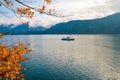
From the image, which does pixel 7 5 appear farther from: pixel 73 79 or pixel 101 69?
pixel 101 69

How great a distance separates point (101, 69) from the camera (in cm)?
6981

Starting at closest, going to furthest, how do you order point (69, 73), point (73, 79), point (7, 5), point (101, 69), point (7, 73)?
point (7, 73) < point (7, 5) < point (73, 79) < point (69, 73) < point (101, 69)

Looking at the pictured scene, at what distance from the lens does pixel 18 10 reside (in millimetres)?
8977

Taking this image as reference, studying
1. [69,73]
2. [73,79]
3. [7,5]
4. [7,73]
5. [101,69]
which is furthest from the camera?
[101,69]

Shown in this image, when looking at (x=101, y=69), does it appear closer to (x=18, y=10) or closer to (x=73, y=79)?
(x=73, y=79)

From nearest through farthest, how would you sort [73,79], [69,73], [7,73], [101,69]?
[7,73] < [73,79] < [69,73] < [101,69]

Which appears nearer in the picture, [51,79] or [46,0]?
[46,0]

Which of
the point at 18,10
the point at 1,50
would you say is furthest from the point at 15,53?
the point at 18,10

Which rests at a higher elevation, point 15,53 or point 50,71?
point 15,53

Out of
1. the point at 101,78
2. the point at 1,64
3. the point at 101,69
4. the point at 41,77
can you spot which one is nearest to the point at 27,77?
A: the point at 41,77

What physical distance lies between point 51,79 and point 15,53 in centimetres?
4736

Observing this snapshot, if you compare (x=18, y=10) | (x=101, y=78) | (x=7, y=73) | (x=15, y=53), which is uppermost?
(x=18, y=10)

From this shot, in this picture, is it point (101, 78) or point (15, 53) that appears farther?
point (101, 78)

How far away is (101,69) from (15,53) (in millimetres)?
63169
